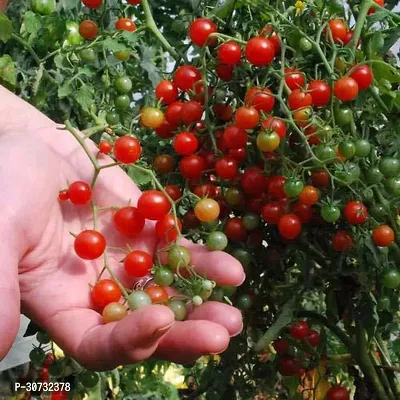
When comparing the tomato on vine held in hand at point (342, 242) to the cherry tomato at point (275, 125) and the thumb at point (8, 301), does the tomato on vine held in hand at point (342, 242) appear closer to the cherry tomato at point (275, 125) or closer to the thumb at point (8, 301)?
the cherry tomato at point (275, 125)

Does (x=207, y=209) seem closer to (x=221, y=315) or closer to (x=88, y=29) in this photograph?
(x=221, y=315)

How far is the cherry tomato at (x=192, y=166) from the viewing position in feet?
2.38

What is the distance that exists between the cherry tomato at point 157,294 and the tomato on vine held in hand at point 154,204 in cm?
8

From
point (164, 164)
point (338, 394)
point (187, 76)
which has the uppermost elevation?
point (187, 76)

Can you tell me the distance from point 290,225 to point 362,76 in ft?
0.54

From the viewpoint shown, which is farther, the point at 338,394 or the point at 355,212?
the point at 338,394

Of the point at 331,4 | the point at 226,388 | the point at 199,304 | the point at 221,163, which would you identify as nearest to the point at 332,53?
the point at 331,4

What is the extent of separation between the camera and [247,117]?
67 centimetres

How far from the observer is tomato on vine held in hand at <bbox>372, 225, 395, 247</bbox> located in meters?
0.71

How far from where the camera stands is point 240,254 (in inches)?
29.7

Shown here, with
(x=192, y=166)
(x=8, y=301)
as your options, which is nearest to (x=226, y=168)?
(x=192, y=166)

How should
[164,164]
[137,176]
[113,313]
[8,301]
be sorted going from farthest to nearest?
[137,176] → [164,164] → [113,313] → [8,301]

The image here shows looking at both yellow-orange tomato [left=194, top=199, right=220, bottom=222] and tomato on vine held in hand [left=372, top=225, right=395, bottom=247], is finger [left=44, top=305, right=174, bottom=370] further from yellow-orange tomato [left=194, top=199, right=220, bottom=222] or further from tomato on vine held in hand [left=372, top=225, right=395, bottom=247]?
tomato on vine held in hand [left=372, top=225, right=395, bottom=247]

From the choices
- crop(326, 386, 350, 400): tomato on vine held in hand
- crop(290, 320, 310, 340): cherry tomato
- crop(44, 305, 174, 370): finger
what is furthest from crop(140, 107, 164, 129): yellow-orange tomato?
crop(326, 386, 350, 400): tomato on vine held in hand
